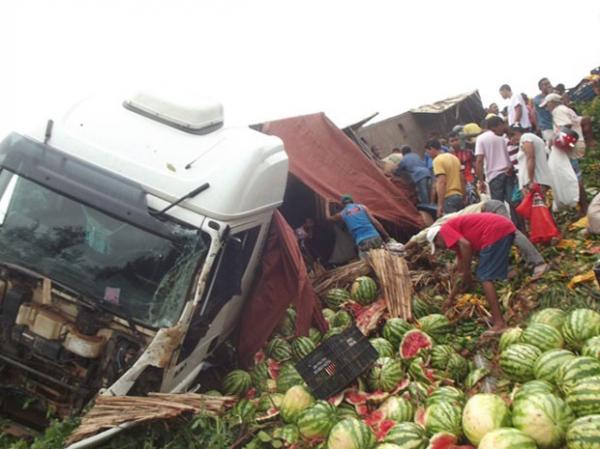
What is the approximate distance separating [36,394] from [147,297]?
117cm

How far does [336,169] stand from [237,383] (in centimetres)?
539

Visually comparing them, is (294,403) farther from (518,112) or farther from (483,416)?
(518,112)

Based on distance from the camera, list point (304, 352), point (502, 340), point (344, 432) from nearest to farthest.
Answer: point (344, 432), point (502, 340), point (304, 352)

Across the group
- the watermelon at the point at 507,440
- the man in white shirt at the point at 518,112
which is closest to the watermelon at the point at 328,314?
the watermelon at the point at 507,440

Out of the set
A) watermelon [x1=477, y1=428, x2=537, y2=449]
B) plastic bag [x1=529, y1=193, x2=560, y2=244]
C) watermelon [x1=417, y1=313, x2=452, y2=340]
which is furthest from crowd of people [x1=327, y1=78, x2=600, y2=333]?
watermelon [x1=477, y1=428, x2=537, y2=449]

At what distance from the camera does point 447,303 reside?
7.15m

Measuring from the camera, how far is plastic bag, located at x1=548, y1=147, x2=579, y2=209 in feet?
27.8

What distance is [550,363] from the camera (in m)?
4.62

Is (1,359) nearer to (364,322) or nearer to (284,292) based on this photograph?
(284,292)

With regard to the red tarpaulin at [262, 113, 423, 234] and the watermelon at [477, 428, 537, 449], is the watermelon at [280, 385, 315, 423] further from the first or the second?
the red tarpaulin at [262, 113, 423, 234]

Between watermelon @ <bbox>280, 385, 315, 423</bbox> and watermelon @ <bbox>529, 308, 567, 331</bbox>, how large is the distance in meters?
2.32

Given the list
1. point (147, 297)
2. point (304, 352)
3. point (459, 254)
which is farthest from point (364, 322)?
point (147, 297)

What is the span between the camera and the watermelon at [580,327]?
197 inches

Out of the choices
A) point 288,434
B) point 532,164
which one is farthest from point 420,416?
point 532,164
